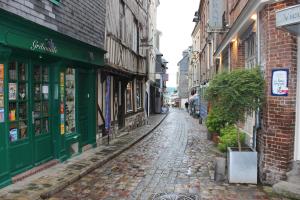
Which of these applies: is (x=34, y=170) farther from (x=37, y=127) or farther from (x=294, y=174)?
(x=294, y=174)

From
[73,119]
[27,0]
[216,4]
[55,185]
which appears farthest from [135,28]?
[55,185]

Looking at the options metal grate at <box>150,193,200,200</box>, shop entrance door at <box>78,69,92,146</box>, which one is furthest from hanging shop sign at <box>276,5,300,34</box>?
shop entrance door at <box>78,69,92,146</box>

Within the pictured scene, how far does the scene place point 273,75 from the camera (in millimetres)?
7055

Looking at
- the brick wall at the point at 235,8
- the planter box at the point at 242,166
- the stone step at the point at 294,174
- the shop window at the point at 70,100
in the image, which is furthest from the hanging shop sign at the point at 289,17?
the shop window at the point at 70,100

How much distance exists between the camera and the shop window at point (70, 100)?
10070 mm

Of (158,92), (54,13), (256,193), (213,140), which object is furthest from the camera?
(158,92)

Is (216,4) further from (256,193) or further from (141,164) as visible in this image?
(256,193)

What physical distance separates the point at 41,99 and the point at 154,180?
3056 mm

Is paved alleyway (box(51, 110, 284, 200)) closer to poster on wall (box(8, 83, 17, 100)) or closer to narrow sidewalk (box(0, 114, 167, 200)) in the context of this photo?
narrow sidewalk (box(0, 114, 167, 200))

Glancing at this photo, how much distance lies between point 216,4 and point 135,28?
16.0 ft

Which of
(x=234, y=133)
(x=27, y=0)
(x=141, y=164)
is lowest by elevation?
(x=141, y=164)

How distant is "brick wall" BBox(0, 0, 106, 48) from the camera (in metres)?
7.22

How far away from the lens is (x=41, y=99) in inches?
334

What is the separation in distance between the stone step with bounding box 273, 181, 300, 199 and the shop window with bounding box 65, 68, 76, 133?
5.61 meters
